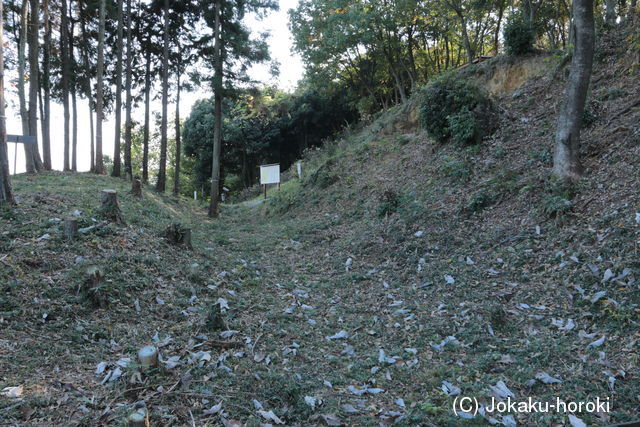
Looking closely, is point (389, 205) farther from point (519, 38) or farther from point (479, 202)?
point (519, 38)

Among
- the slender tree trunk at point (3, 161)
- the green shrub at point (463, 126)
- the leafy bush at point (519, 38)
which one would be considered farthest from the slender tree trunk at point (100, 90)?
the leafy bush at point (519, 38)

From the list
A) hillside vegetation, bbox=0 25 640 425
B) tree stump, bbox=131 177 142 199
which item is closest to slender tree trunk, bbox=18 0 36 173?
tree stump, bbox=131 177 142 199

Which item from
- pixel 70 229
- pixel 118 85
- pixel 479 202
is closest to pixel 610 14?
pixel 479 202

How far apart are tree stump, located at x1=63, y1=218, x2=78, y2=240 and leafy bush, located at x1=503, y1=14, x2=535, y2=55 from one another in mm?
12937

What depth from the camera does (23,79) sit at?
14.3m

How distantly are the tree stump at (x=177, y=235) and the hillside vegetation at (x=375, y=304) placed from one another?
0.91 ft

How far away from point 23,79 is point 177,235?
1164cm

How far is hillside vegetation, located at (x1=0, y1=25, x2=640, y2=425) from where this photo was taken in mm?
3238

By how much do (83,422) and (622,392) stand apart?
409 centimetres

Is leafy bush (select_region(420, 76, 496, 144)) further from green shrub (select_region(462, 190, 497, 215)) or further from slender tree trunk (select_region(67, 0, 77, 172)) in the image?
slender tree trunk (select_region(67, 0, 77, 172))

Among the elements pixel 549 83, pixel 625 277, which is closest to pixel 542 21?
pixel 549 83

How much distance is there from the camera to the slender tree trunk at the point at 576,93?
6316 mm

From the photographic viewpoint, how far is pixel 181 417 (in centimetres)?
296

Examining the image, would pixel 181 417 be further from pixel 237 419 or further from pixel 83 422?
pixel 83 422
